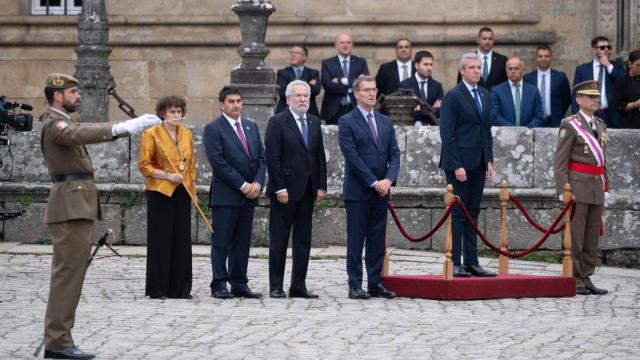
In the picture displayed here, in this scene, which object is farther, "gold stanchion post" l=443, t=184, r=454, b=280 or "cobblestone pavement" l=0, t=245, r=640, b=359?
"gold stanchion post" l=443, t=184, r=454, b=280

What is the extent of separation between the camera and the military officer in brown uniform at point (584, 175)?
1457cm

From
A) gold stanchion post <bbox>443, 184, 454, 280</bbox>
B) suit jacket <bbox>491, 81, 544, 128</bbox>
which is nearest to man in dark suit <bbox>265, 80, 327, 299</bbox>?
gold stanchion post <bbox>443, 184, 454, 280</bbox>

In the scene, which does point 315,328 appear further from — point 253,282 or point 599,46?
point 599,46

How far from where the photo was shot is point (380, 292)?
45.9ft

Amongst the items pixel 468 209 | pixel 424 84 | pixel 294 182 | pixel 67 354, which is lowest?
pixel 67 354

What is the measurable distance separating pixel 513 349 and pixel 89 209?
2981mm

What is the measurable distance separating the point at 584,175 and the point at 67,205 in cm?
540

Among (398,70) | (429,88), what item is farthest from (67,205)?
(398,70)

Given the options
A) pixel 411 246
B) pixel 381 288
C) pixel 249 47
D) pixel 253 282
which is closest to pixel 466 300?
pixel 381 288

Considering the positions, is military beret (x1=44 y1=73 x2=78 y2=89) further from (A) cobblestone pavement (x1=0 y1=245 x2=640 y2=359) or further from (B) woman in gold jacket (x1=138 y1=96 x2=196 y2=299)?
(B) woman in gold jacket (x1=138 y1=96 x2=196 y2=299)

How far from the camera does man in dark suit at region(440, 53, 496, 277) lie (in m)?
14.3

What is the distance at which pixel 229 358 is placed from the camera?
1066 cm

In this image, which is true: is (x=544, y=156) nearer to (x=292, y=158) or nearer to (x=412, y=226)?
(x=412, y=226)

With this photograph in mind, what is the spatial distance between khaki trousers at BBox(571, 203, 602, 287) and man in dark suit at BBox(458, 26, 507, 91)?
4448 mm
